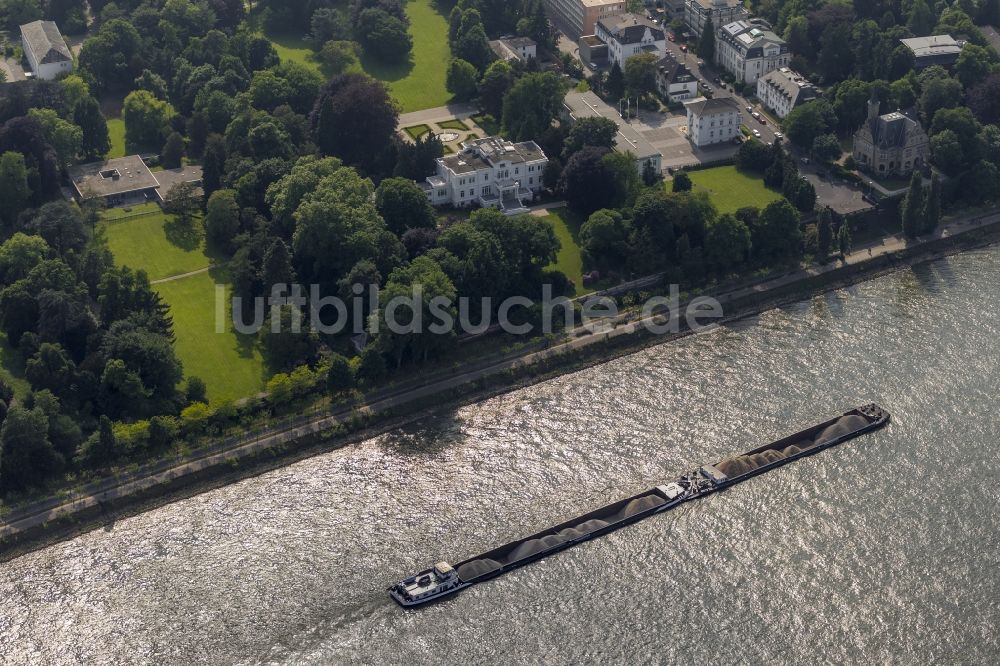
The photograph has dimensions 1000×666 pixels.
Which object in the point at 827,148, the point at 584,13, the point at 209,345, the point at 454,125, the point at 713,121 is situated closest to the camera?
the point at 209,345

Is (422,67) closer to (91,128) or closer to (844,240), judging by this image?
(91,128)

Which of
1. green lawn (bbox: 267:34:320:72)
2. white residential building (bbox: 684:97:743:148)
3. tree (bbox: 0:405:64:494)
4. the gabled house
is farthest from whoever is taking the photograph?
green lawn (bbox: 267:34:320:72)

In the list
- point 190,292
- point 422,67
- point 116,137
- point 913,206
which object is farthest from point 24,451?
point 422,67

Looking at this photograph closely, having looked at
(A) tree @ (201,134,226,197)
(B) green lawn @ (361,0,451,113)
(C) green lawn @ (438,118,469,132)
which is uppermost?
(A) tree @ (201,134,226,197)

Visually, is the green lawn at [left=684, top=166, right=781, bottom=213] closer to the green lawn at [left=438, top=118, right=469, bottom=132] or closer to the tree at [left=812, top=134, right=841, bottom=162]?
the tree at [left=812, top=134, right=841, bottom=162]

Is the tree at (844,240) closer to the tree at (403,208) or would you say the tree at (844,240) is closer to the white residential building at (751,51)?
the white residential building at (751,51)

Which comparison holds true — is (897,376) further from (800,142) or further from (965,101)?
(965,101)

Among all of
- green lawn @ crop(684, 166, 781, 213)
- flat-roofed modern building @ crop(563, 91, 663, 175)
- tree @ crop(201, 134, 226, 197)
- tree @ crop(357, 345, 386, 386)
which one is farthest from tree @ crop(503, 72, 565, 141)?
tree @ crop(357, 345, 386, 386)

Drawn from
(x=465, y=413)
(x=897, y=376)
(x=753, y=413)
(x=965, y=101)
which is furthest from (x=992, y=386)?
(x=965, y=101)
